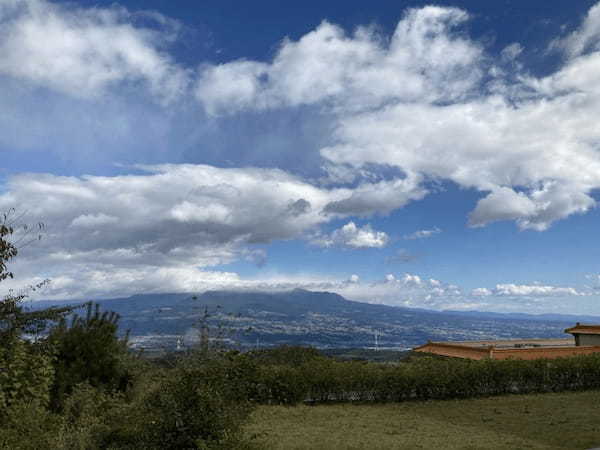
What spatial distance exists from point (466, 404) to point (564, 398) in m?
3.93

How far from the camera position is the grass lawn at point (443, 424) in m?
10.9

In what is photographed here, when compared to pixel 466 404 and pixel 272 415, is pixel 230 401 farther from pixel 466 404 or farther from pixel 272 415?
pixel 466 404

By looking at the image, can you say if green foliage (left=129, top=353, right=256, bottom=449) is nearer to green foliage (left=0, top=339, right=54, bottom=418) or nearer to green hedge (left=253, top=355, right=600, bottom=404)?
green foliage (left=0, top=339, right=54, bottom=418)

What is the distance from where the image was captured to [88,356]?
12.2m

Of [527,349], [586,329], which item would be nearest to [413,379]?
[527,349]

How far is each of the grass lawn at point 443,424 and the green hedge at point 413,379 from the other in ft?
1.99

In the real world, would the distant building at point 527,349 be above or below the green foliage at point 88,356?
below

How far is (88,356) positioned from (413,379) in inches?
466

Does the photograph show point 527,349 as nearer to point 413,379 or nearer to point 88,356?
point 413,379

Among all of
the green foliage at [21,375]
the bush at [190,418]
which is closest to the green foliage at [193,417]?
the bush at [190,418]

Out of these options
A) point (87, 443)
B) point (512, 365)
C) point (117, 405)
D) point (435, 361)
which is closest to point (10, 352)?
point (87, 443)

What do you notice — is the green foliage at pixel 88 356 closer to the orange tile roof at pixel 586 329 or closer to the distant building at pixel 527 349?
the distant building at pixel 527 349

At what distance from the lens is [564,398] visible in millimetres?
18062

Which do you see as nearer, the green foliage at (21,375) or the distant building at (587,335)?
the green foliage at (21,375)
